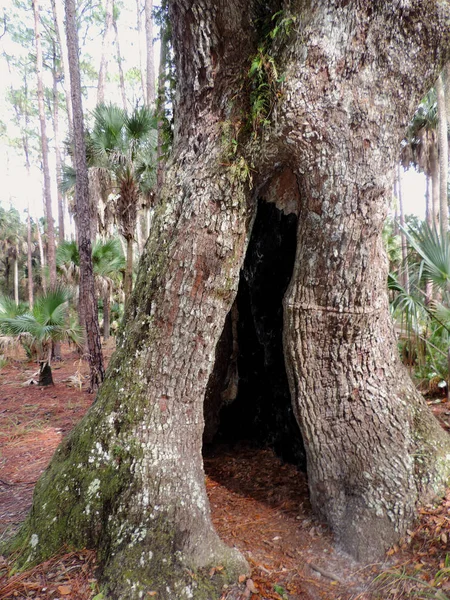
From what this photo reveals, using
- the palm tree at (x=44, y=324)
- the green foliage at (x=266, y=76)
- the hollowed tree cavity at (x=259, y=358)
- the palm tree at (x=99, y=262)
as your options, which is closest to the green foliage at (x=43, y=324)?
the palm tree at (x=44, y=324)

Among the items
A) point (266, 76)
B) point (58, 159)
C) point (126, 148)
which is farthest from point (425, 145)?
point (266, 76)

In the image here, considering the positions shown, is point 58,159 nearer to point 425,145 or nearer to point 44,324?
point 44,324

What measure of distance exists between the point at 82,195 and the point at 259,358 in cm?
484

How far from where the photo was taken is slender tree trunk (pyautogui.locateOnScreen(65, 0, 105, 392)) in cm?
689

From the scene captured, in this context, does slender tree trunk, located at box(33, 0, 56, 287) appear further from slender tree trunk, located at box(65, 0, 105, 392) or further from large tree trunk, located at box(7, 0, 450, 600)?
large tree trunk, located at box(7, 0, 450, 600)

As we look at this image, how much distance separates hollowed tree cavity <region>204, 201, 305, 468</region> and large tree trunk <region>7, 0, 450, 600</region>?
0.69m

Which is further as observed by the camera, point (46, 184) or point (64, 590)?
point (46, 184)

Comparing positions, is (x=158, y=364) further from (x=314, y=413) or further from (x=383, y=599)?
(x=383, y=599)

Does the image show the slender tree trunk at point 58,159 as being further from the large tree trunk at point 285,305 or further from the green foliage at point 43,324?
the large tree trunk at point 285,305

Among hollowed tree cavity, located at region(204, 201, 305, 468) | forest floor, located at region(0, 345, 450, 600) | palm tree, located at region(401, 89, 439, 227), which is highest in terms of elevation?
palm tree, located at region(401, 89, 439, 227)

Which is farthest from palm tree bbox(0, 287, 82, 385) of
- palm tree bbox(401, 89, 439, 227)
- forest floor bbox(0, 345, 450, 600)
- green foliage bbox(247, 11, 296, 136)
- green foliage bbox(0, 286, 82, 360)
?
palm tree bbox(401, 89, 439, 227)

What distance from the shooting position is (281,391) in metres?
3.66

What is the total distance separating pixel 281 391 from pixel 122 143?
23.4ft

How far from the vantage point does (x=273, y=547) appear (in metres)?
2.62
